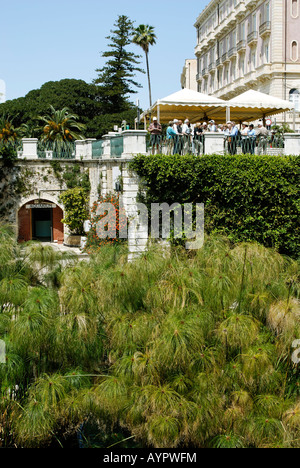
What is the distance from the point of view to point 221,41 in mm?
43000

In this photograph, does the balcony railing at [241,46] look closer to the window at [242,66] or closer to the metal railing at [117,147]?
the window at [242,66]

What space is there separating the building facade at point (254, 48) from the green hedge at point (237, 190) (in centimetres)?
1315

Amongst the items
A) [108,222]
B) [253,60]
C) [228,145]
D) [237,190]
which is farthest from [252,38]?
[237,190]

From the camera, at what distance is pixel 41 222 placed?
23438mm

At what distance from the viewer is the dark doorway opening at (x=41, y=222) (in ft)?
76.7

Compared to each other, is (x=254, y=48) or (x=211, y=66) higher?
(x=211, y=66)

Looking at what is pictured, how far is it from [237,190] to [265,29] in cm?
2273

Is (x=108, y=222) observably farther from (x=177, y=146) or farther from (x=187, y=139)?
(x=187, y=139)

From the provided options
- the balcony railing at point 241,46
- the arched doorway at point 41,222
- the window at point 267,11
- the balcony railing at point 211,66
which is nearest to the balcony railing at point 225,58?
the balcony railing at point 241,46

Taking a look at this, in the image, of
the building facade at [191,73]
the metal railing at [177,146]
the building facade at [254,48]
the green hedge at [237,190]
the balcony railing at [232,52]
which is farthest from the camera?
the building facade at [191,73]

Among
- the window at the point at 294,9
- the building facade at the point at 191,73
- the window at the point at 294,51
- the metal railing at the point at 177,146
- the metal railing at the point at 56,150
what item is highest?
the building facade at the point at 191,73

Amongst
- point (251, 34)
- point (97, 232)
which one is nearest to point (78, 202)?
point (97, 232)

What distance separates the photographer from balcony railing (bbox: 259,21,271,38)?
32.4 m
